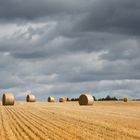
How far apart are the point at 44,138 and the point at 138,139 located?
327 centimetres

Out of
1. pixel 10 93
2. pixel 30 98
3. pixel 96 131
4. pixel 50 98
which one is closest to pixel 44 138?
pixel 96 131

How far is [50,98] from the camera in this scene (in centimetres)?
7125

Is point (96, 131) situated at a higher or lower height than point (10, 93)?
lower

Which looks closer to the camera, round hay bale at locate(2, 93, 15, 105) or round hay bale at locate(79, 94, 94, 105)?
round hay bale at locate(79, 94, 94, 105)

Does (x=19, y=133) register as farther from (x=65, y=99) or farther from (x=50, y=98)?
(x=65, y=99)

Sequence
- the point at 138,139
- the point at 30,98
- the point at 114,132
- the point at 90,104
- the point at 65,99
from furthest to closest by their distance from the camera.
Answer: the point at 65,99, the point at 30,98, the point at 90,104, the point at 114,132, the point at 138,139

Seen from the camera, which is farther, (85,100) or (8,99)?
(8,99)

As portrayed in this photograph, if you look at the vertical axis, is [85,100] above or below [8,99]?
below

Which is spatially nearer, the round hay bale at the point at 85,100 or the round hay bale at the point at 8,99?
the round hay bale at the point at 85,100

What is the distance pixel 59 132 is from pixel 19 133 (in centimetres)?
165

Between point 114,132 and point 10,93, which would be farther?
point 10,93

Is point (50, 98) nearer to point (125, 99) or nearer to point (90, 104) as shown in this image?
point (125, 99)

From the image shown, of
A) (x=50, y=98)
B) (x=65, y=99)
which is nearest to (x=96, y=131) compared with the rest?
Answer: (x=50, y=98)

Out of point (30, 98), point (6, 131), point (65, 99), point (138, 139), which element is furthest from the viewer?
point (65, 99)
